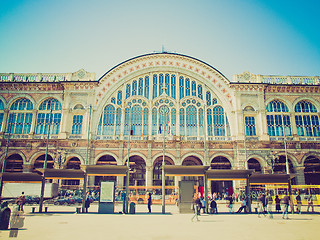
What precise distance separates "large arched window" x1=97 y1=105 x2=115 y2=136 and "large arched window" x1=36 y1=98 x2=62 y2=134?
261 inches

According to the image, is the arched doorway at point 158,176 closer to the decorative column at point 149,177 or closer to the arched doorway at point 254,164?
the decorative column at point 149,177

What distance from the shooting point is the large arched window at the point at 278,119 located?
41125mm

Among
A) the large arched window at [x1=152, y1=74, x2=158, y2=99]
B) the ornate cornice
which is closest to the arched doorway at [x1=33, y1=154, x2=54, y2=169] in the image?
the ornate cornice

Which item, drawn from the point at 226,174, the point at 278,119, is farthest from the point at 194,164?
the point at 226,174

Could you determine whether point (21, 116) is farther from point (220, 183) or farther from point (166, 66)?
point (220, 183)

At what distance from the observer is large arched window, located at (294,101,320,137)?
136 ft

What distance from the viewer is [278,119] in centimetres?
4178

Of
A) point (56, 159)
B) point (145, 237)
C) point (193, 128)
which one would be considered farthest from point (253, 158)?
point (145, 237)

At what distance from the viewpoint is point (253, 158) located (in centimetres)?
4175

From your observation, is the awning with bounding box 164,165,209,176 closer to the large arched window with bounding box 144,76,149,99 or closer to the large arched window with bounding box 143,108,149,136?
the large arched window with bounding box 143,108,149,136

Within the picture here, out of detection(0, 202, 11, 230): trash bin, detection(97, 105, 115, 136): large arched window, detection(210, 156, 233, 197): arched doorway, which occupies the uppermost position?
detection(97, 105, 115, 136): large arched window

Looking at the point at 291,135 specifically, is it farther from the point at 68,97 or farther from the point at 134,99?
the point at 68,97

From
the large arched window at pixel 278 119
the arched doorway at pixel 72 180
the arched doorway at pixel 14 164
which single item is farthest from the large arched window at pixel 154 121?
the arched doorway at pixel 14 164

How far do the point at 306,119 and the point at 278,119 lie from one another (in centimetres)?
465
